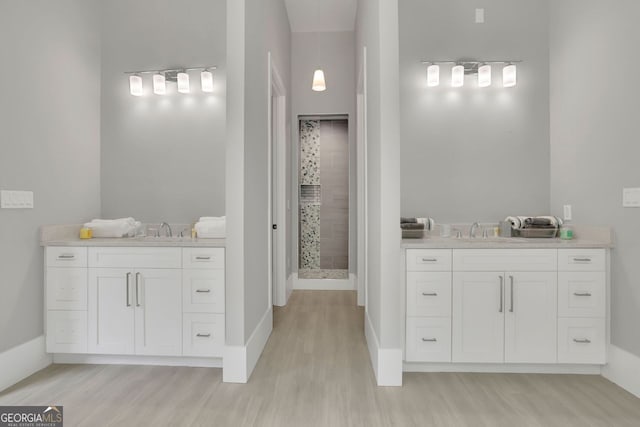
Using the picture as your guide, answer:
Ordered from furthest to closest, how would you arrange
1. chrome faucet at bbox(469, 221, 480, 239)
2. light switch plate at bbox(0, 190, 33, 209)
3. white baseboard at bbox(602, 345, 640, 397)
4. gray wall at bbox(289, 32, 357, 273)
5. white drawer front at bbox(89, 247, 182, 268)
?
gray wall at bbox(289, 32, 357, 273), chrome faucet at bbox(469, 221, 480, 239), white drawer front at bbox(89, 247, 182, 268), light switch plate at bbox(0, 190, 33, 209), white baseboard at bbox(602, 345, 640, 397)

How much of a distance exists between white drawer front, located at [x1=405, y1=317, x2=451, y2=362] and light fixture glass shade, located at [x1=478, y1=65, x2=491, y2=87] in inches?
78.1

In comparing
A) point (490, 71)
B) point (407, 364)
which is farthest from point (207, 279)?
point (490, 71)

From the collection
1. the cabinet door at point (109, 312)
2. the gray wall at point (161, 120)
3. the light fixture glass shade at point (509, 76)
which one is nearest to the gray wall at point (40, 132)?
the gray wall at point (161, 120)

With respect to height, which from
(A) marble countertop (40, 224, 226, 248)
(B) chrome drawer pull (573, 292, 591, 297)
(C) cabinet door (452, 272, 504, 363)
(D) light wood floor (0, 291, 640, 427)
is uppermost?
(A) marble countertop (40, 224, 226, 248)

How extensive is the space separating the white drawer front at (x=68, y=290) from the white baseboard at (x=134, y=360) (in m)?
0.37

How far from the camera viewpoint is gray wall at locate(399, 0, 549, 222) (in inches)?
118

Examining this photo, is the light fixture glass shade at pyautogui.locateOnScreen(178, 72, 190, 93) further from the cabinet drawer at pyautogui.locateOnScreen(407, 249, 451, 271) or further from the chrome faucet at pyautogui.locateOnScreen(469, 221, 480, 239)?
the chrome faucet at pyautogui.locateOnScreen(469, 221, 480, 239)

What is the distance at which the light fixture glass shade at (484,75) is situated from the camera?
A: 2.94 meters

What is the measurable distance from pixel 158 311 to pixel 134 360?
0.44 metres

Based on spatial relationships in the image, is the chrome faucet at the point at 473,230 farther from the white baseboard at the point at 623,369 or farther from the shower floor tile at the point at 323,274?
the shower floor tile at the point at 323,274

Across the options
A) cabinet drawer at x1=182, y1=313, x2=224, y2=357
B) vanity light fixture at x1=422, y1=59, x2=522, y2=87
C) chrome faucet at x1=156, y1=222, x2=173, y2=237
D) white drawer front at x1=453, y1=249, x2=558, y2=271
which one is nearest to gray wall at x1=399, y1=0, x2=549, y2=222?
vanity light fixture at x1=422, y1=59, x2=522, y2=87

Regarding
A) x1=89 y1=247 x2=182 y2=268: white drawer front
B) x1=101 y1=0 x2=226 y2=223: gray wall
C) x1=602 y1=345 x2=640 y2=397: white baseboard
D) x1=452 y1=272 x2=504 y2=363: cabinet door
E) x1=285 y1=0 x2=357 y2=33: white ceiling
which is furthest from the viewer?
x1=285 y1=0 x2=357 y2=33: white ceiling

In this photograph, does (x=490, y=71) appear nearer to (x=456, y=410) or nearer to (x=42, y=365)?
(x=456, y=410)

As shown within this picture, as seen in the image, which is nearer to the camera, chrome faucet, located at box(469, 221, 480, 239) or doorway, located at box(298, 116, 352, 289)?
chrome faucet, located at box(469, 221, 480, 239)
